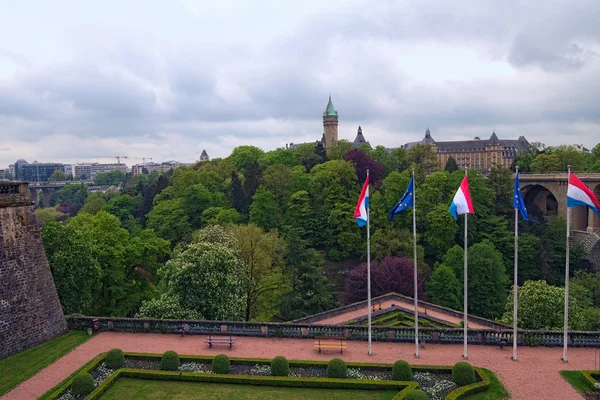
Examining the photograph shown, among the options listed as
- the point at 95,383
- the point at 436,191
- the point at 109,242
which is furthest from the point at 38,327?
the point at 436,191

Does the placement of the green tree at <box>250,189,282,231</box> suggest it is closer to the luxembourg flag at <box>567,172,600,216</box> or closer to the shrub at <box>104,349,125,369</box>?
the shrub at <box>104,349,125,369</box>

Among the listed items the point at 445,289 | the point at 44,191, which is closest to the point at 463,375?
the point at 445,289

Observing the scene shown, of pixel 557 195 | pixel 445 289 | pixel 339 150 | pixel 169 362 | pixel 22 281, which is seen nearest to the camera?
pixel 169 362

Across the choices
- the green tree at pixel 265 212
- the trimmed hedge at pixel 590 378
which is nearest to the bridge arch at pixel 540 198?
the green tree at pixel 265 212

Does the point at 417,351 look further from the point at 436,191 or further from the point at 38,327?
the point at 436,191

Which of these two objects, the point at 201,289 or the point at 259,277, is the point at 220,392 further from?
the point at 259,277
